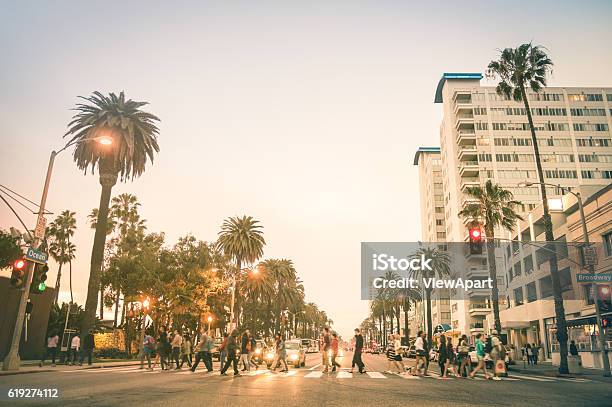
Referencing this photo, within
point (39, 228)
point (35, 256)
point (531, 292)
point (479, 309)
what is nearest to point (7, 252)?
point (39, 228)

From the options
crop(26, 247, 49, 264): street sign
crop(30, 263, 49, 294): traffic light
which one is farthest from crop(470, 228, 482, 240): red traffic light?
crop(26, 247, 49, 264): street sign

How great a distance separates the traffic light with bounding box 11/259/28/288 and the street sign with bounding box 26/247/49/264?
1616 millimetres

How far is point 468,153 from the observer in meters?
88.6

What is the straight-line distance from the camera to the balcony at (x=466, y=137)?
8906 cm

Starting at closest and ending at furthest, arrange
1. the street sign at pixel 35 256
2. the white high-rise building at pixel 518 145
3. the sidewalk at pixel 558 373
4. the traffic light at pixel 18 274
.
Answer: the traffic light at pixel 18 274 < the street sign at pixel 35 256 < the sidewalk at pixel 558 373 < the white high-rise building at pixel 518 145

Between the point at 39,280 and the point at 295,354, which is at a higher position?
the point at 39,280

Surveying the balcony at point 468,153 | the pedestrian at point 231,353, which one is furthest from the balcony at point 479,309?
the pedestrian at point 231,353


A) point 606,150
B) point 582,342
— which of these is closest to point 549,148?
point 606,150

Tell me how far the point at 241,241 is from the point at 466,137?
177 ft

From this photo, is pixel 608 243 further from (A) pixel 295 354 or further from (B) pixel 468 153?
(B) pixel 468 153

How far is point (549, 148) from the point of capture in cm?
8525

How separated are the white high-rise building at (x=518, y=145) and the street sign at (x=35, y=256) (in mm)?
75891

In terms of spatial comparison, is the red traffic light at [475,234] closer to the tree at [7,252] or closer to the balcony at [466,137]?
the tree at [7,252]

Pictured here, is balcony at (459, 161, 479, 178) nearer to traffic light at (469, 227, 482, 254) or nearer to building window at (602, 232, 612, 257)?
building window at (602, 232, 612, 257)
